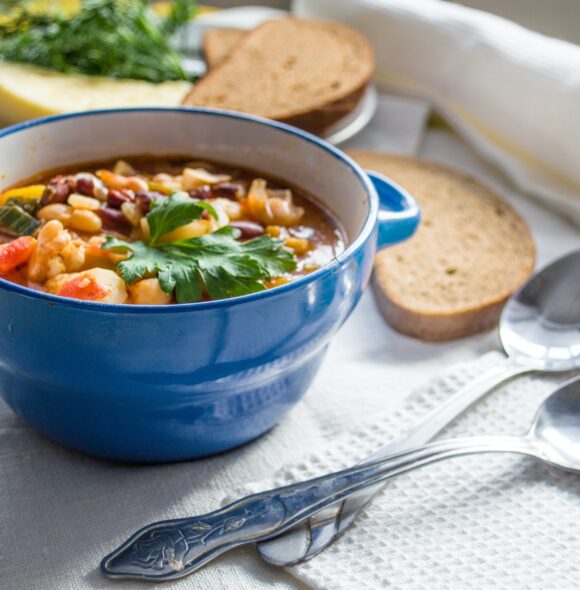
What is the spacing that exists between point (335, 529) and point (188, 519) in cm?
26

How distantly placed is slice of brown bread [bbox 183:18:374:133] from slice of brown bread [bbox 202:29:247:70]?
0.06 m

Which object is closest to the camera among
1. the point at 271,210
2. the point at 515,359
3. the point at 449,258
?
the point at 271,210

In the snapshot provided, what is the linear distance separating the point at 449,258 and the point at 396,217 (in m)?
0.67

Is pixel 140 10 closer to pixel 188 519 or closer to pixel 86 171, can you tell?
pixel 86 171

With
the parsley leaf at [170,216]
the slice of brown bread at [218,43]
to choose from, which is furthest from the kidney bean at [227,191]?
the slice of brown bread at [218,43]

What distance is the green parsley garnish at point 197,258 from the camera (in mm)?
1509

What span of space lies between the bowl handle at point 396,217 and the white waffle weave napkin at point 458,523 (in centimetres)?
37

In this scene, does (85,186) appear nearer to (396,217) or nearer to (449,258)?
(396,217)

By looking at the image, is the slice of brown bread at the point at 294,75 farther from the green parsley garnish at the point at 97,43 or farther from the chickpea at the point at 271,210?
the chickpea at the point at 271,210

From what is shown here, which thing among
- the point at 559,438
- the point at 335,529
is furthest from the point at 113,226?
the point at 559,438

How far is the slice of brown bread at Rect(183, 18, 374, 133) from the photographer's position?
291cm

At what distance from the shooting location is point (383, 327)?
7.35 feet

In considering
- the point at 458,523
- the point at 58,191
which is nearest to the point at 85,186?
the point at 58,191

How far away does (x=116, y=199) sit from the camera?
5.84 ft
